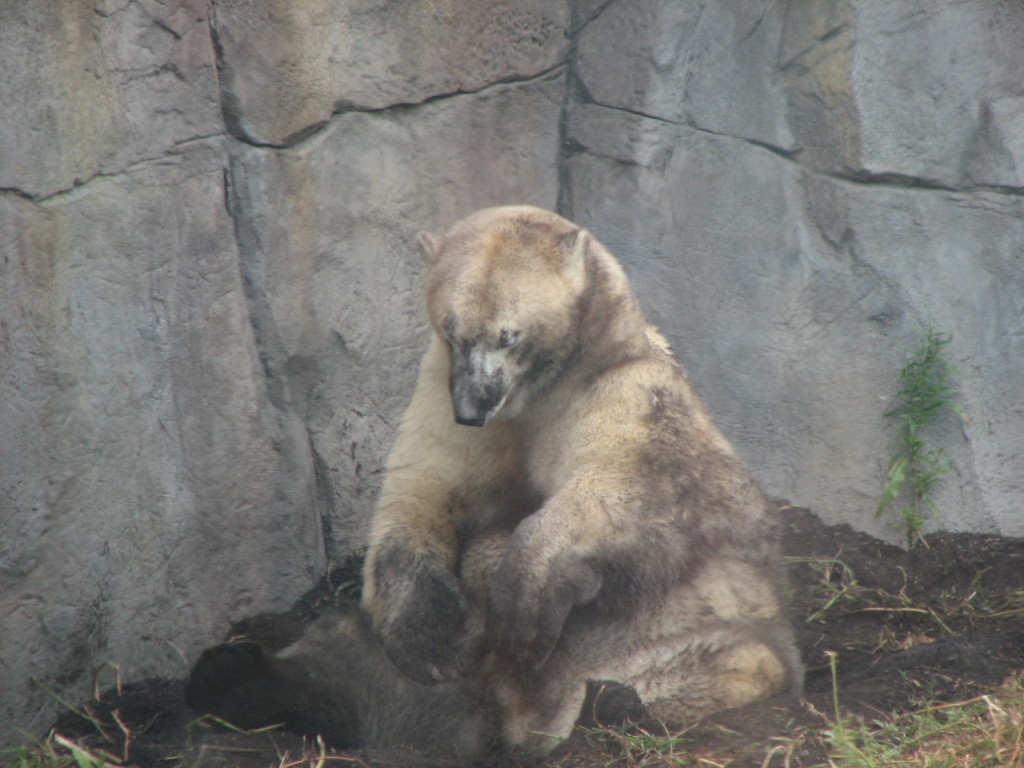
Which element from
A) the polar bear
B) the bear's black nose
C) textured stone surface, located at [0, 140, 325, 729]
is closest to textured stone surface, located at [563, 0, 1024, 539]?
the polar bear

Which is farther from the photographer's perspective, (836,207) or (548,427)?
(836,207)

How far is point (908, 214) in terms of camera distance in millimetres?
5875

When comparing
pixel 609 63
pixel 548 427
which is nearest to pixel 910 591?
pixel 548 427

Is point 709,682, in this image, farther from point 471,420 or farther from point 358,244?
point 358,244

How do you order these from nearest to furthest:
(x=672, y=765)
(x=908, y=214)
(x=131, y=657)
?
(x=672, y=765)
(x=131, y=657)
(x=908, y=214)

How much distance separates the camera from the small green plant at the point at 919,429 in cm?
581

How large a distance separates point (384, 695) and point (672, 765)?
122 cm

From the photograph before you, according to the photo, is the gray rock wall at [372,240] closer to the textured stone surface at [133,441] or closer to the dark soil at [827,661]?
the textured stone surface at [133,441]

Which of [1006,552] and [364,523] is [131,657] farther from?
[1006,552]

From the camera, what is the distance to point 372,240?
554 cm

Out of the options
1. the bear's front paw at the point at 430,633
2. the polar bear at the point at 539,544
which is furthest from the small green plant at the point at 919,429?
the bear's front paw at the point at 430,633

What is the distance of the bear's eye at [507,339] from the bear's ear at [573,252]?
1.18ft

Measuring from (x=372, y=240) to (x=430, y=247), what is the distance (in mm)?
1115

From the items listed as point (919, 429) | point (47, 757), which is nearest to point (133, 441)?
point (47, 757)
